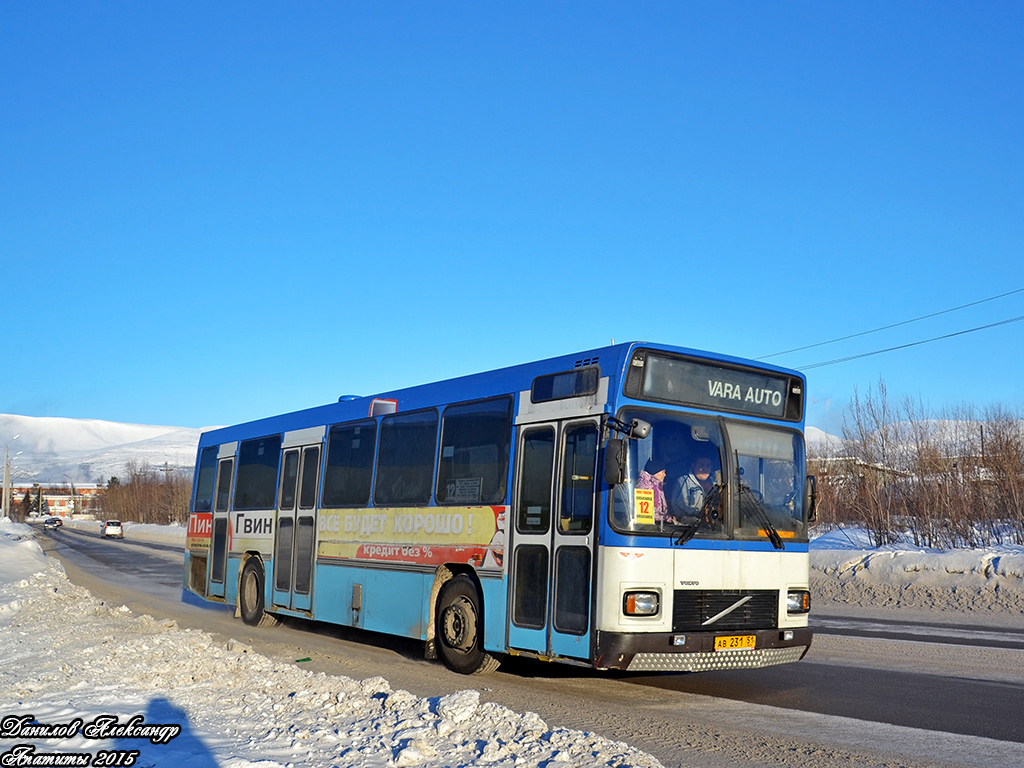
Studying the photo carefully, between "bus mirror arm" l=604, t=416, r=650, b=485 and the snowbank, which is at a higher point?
"bus mirror arm" l=604, t=416, r=650, b=485

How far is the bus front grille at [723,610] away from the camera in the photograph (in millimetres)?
8547

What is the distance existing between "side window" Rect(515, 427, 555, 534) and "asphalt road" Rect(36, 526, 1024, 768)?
163 centimetres

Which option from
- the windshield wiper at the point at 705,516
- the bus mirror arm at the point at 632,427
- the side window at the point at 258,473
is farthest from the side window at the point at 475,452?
the side window at the point at 258,473

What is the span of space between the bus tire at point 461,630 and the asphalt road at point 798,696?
192 mm

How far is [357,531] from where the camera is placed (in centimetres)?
1259

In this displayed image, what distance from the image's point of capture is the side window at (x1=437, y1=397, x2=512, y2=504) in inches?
397

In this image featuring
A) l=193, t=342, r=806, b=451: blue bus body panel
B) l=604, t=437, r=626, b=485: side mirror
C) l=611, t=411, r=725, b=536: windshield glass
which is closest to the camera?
l=604, t=437, r=626, b=485: side mirror

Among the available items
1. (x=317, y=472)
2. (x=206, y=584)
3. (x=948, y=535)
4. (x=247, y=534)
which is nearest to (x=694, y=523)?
(x=317, y=472)

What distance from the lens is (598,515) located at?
337 inches

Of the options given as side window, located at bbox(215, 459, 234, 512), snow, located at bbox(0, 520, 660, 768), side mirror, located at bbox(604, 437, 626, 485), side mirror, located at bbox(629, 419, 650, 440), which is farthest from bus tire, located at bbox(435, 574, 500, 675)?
side window, located at bbox(215, 459, 234, 512)

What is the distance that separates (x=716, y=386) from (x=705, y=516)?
133cm

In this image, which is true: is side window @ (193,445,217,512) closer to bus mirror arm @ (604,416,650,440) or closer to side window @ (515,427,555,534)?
side window @ (515,427,555,534)

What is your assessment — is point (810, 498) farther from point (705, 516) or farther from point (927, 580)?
point (927, 580)

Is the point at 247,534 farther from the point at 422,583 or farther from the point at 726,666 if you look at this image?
the point at 726,666
